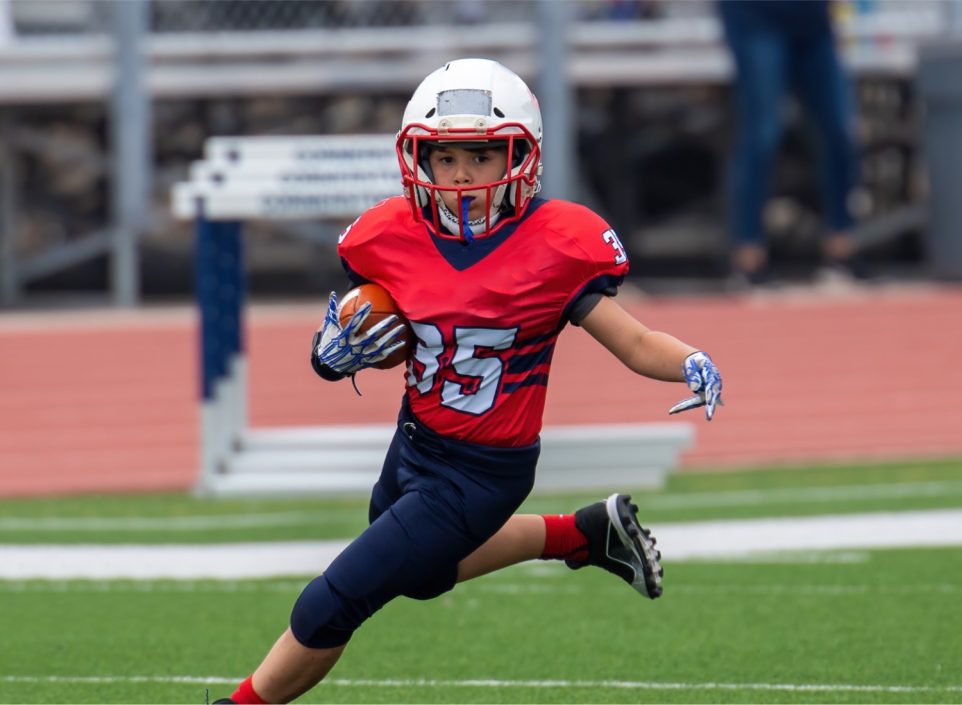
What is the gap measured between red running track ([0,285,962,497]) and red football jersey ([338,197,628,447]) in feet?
18.0

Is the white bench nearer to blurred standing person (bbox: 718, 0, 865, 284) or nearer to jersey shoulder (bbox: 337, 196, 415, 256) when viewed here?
blurred standing person (bbox: 718, 0, 865, 284)

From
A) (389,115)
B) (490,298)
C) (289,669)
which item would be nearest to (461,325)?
(490,298)

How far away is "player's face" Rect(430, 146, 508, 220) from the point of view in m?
4.22

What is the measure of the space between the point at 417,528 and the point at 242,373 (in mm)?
5085

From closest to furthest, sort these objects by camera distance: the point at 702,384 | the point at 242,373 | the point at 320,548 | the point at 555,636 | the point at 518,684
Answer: the point at 702,384 < the point at 518,684 < the point at 555,636 < the point at 320,548 < the point at 242,373

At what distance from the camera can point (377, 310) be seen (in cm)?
423

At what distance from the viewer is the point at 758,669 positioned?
5.14 metres

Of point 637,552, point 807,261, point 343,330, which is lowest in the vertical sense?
point 807,261

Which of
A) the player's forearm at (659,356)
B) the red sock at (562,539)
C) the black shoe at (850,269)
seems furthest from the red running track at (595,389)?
the player's forearm at (659,356)

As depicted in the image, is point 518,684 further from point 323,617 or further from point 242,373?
point 242,373

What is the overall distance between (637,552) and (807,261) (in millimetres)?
11468

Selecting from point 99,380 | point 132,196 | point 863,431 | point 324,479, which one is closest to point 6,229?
point 132,196

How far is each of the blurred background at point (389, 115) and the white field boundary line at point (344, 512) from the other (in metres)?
4.42

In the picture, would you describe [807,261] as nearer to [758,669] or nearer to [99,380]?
[99,380]
